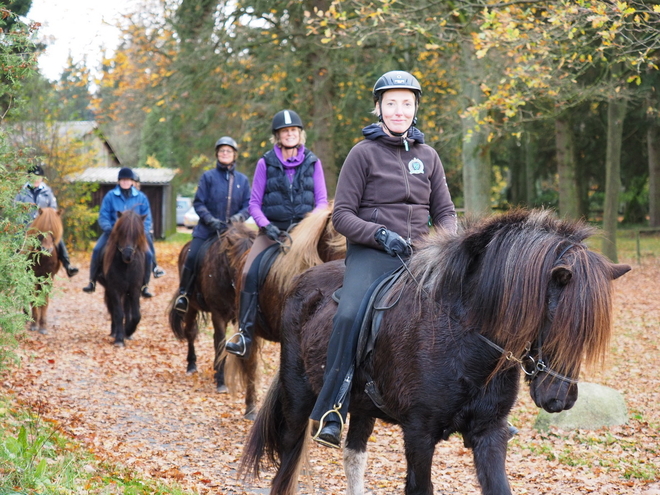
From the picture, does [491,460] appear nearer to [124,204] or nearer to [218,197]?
[218,197]

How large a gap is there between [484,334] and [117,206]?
1035cm

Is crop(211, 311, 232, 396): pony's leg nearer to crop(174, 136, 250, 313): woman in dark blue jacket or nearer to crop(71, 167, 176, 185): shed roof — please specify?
crop(174, 136, 250, 313): woman in dark blue jacket

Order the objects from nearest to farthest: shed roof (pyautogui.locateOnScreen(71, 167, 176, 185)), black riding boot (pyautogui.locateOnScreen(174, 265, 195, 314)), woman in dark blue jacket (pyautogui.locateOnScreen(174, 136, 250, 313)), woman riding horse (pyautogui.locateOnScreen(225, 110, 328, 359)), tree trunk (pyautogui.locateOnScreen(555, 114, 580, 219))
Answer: woman riding horse (pyautogui.locateOnScreen(225, 110, 328, 359))
woman in dark blue jacket (pyautogui.locateOnScreen(174, 136, 250, 313))
black riding boot (pyautogui.locateOnScreen(174, 265, 195, 314))
tree trunk (pyautogui.locateOnScreen(555, 114, 580, 219))
shed roof (pyautogui.locateOnScreen(71, 167, 176, 185))

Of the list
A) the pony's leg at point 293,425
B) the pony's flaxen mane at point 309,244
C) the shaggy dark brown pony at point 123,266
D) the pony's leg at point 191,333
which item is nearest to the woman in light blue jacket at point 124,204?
the shaggy dark brown pony at point 123,266

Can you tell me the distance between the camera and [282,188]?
790 centimetres

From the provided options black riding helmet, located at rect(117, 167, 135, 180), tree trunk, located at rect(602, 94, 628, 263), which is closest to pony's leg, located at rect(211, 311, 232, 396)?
black riding helmet, located at rect(117, 167, 135, 180)

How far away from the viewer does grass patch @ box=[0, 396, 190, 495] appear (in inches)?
170

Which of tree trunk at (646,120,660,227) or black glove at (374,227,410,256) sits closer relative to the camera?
black glove at (374,227,410,256)

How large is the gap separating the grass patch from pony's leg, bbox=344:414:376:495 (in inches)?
48.0

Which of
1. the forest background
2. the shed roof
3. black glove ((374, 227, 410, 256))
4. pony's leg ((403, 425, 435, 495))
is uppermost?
the forest background

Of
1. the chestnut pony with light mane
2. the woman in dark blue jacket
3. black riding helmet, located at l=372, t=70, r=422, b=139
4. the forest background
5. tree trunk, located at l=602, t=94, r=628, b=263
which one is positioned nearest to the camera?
black riding helmet, located at l=372, t=70, r=422, b=139

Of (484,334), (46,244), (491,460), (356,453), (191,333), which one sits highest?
(484,334)

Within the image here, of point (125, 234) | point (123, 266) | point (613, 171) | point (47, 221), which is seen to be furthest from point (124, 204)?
point (613, 171)

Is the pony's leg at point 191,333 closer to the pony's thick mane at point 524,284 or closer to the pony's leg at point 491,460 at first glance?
the pony's thick mane at point 524,284
